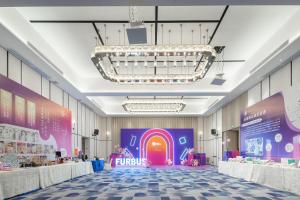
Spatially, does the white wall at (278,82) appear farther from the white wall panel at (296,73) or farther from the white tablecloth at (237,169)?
the white tablecloth at (237,169)

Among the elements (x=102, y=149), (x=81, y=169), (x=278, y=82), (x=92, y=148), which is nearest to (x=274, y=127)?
(x=278, y=82)

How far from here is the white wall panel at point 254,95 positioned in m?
12.5

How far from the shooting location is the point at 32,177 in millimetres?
8180

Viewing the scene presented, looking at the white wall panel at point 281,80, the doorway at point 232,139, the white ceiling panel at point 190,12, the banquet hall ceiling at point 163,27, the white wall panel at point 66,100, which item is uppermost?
the white ceiling panel at point 190,12

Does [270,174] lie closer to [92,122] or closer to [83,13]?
[83,13]

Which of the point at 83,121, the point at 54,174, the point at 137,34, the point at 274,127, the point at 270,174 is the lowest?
the point at 54,174

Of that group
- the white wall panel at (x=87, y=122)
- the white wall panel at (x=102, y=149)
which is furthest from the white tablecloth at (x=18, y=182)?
the white wall panel at (x=102, y=149)

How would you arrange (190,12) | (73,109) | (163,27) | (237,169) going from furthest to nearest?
(73,109) → (237,169) → (163,27) → (190,12)

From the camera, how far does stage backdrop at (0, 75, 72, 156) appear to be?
826cm

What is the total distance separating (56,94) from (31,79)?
8.76ft

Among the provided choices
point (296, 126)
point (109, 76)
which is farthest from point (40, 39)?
point (296, 126)

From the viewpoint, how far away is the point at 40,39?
914 centimetres

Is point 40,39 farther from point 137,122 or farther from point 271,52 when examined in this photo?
point 137,122

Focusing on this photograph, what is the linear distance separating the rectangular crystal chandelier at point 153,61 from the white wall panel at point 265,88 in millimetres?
2209
